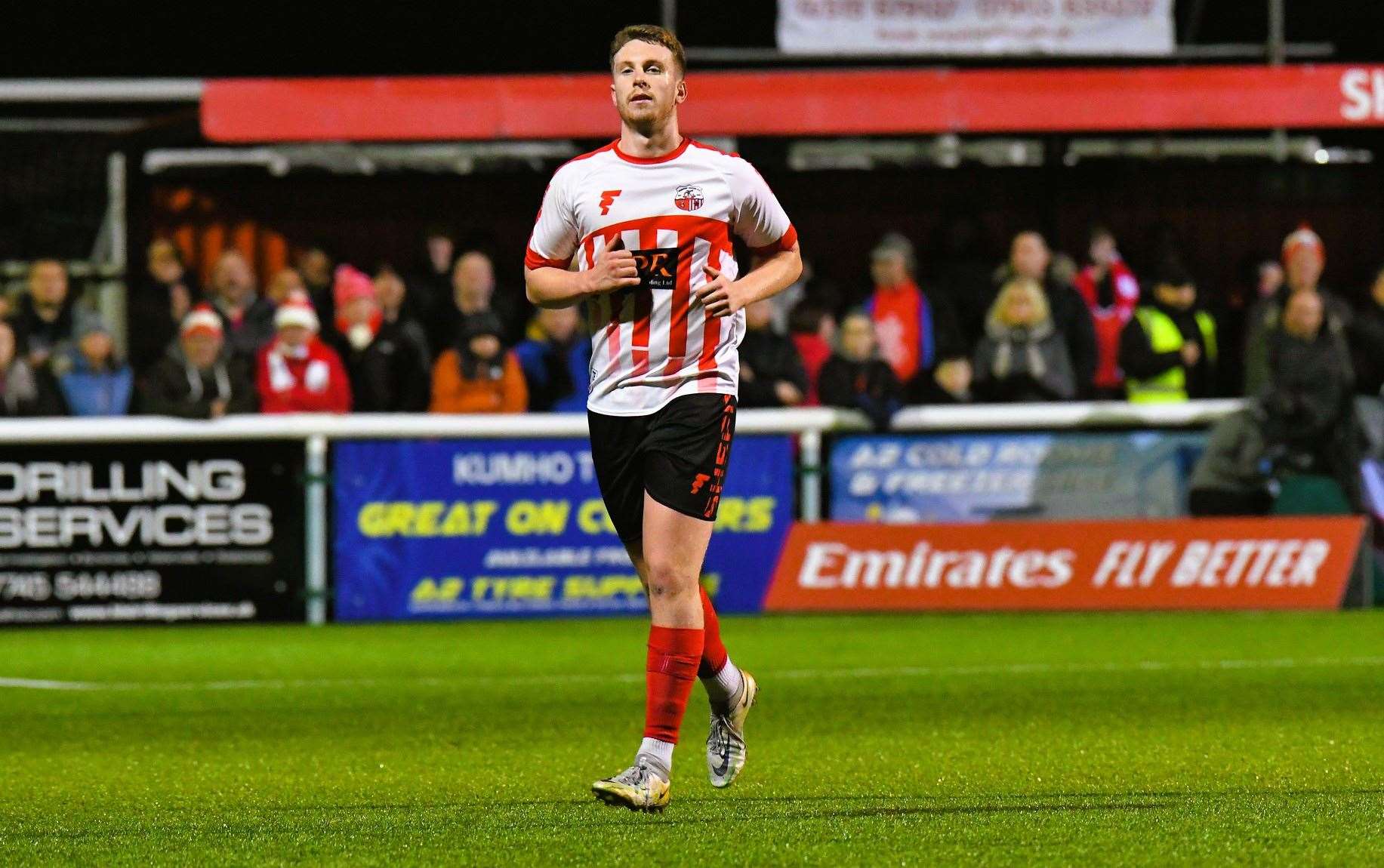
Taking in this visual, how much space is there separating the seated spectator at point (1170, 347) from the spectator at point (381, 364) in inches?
Answer: 168

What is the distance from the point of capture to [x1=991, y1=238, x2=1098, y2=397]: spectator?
1393 cm

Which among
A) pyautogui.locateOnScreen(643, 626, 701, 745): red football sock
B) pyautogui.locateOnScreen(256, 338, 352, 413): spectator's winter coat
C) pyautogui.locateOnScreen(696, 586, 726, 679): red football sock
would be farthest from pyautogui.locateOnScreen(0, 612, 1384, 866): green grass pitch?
pyautogui.locateOnScreen(256, 338, 352, 413): spectator's winter coat

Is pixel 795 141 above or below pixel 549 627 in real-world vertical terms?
above

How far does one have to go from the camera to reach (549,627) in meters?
12.7

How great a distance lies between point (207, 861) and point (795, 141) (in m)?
13.1

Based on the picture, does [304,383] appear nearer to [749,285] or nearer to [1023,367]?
[1023,367]

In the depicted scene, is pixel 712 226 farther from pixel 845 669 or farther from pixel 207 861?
pixel 845 669

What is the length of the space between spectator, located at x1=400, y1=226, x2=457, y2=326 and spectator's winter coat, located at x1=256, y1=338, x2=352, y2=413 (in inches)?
46.1

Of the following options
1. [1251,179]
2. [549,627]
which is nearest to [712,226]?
[549,627]

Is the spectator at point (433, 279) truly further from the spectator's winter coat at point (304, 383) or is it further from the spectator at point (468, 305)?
Result: the spectator's winter coat at point (304, 383)

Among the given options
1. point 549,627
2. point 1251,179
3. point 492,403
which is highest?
point 1251,179

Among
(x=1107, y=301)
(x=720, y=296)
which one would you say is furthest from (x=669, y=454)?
(x=1107, y=301)

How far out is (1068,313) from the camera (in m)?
14.0

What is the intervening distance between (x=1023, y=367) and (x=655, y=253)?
794 cm
